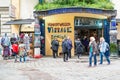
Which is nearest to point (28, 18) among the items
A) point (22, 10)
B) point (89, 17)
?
point (22, 10)

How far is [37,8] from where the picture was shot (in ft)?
116

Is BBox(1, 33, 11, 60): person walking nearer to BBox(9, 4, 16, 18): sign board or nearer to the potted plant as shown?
BBox(9, 4, 16, 18): sign board

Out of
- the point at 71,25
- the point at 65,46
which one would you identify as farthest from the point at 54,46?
the point at 65,46

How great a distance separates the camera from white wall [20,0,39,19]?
38.6 meters

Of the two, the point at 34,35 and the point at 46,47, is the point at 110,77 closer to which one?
the point at 34,35

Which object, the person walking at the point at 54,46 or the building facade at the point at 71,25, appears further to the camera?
the building facade at the point at 71,25

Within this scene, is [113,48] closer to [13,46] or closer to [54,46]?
[54,46]

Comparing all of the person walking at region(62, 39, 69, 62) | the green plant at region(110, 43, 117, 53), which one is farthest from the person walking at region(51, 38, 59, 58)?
the green plant at region(110, 43, 117, 53)

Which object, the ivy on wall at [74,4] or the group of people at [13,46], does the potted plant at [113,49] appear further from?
the group of people at [13,46]

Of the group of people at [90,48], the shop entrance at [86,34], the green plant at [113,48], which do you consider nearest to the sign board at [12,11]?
the group of people at [90,48]

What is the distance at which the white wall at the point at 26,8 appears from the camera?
38.6 metres

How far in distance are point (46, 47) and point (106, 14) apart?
658 centimetres

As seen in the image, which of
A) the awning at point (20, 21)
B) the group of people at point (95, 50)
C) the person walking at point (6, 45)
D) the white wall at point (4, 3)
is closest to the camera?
the group of people at point (95, 50)

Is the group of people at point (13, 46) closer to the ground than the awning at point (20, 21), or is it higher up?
closer to the ground
